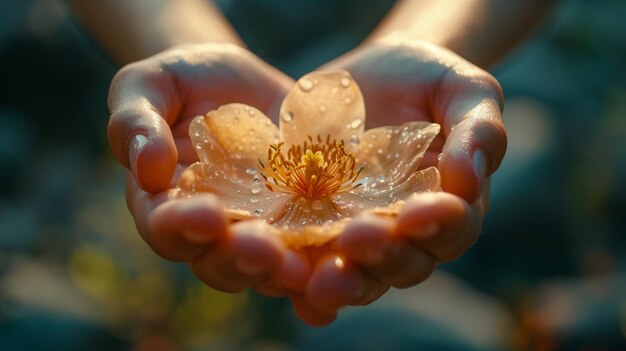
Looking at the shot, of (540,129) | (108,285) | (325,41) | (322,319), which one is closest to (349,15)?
(325,41)

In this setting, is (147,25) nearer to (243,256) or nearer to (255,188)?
(255,188)

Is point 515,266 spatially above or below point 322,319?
below

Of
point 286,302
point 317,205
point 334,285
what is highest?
point 334,285

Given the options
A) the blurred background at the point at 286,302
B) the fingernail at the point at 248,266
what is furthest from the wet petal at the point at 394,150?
the blurred background at the point at 286,302

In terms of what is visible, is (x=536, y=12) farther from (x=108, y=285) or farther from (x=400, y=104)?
(x=108, y=285)

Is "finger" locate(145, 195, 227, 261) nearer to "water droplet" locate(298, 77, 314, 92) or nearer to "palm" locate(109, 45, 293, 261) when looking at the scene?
"palm" locate(109, 45, 293, 261)

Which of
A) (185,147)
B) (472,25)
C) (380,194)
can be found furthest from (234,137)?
(472,25)

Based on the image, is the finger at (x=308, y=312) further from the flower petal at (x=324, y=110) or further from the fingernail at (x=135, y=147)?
the flower petal at (x=324, y=110)
